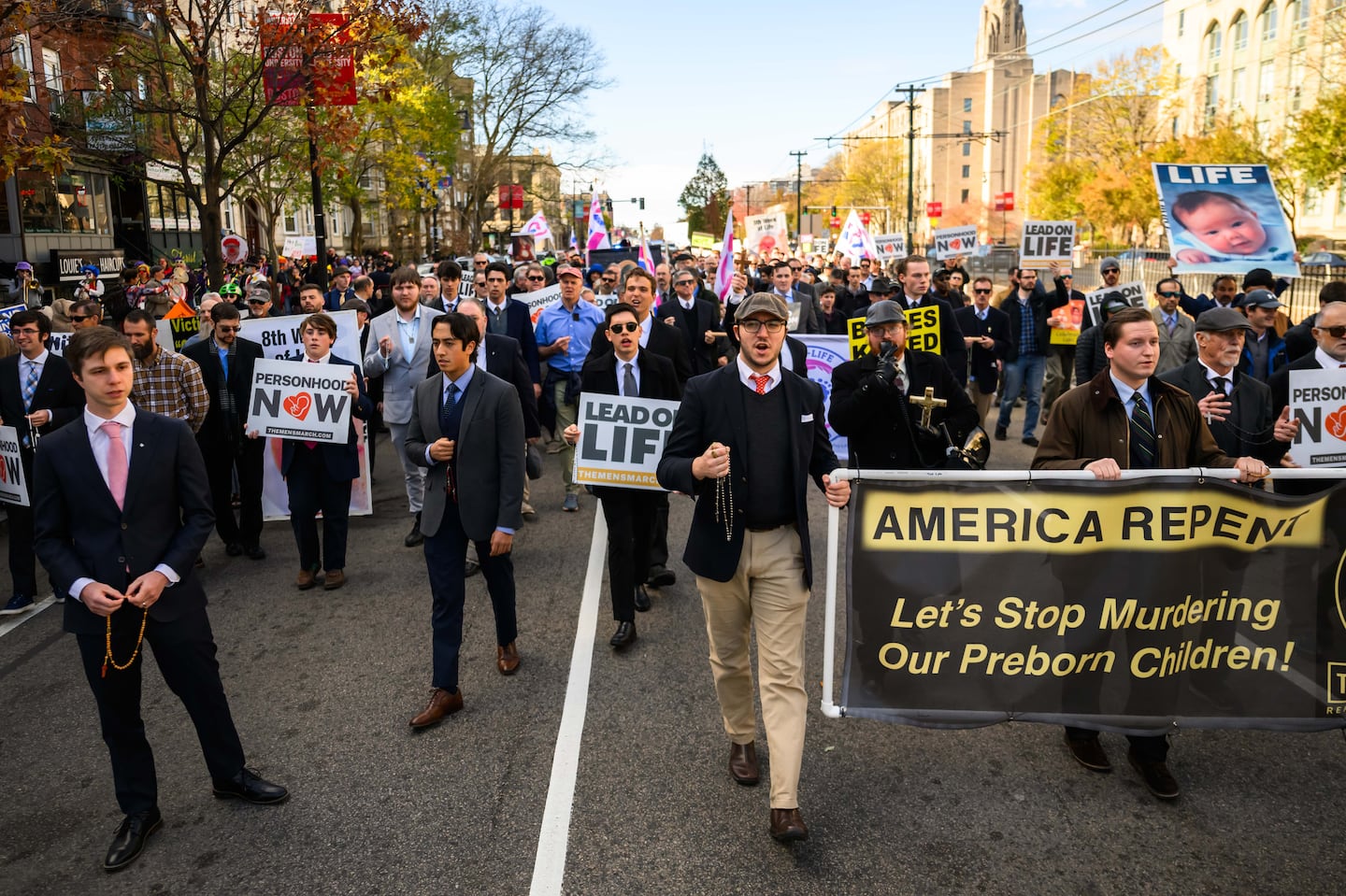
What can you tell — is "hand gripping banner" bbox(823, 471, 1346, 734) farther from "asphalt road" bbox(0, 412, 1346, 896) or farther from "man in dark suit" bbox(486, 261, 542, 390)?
"man in dark suit" bbox(486, 261, 542, 390)

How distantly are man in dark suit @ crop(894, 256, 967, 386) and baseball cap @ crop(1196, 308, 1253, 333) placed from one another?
2.63 m

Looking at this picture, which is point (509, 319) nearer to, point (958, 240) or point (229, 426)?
point (229, 426)

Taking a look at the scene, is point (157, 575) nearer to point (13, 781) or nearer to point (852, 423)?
point (13, 781)

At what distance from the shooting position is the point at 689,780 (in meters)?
4.66

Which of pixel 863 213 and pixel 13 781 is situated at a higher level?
pixel 863 213

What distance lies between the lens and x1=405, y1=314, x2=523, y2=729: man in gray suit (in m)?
5.39

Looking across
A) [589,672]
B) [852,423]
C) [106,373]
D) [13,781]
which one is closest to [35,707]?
[13,781]

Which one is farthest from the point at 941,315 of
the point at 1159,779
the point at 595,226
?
the point at 595,226

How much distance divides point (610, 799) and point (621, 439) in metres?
2.53

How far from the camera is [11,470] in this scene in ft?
22.7

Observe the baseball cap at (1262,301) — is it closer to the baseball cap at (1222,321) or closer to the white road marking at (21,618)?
the baseball cap at (1222,321)

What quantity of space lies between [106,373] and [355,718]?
222cm

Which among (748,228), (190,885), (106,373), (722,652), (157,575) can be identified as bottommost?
(190,885)

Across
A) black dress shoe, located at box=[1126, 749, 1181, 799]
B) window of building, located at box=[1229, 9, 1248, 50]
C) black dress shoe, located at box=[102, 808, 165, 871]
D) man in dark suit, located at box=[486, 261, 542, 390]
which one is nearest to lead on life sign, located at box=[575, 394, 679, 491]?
black dress shoe, located at box=[102, 808, 165, 871]
